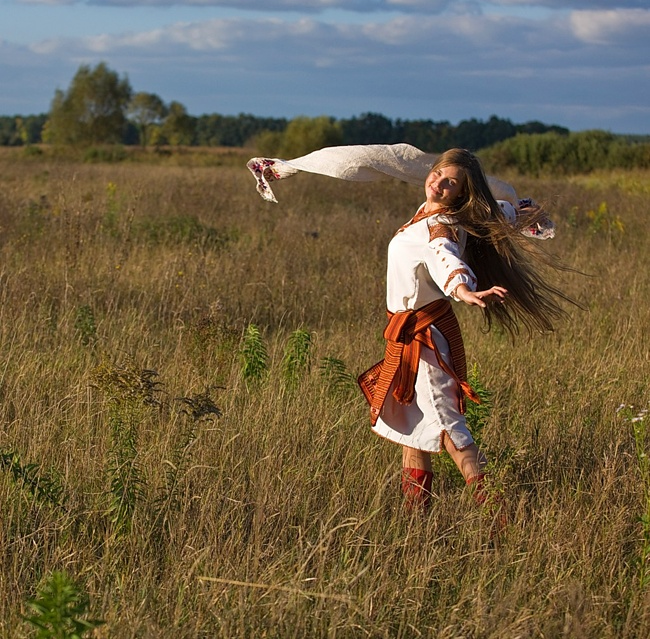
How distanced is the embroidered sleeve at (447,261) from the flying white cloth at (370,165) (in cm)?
46

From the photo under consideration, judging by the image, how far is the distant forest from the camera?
1457 inches

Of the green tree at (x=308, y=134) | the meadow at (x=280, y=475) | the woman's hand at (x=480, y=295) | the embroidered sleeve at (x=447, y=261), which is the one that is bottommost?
the meadow at (x=280, y=475)

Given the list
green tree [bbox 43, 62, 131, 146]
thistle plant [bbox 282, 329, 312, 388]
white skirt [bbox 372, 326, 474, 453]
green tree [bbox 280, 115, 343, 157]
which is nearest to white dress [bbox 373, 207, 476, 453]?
white skirt [bbox 372, 326, 474, 453]

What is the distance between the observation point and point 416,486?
3652mm

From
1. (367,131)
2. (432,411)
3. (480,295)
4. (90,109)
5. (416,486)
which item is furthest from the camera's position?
(90,109)

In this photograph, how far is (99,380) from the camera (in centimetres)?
404

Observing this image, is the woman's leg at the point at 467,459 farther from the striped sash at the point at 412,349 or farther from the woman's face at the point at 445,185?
the woman's face at the point at 445,185

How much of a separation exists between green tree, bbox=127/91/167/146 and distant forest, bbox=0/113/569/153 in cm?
64

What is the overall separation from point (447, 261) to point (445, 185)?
0.46 metres

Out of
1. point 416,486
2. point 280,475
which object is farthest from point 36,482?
point 416,486

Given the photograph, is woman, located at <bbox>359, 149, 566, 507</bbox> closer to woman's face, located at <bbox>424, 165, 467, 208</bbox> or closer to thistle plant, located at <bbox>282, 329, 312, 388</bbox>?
woman's face, located at <bbox>424, 165, 467, 208</bbox>

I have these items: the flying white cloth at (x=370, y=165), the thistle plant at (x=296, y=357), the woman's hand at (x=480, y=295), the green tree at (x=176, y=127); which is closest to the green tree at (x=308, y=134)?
the green tree at (x=176, y=127)

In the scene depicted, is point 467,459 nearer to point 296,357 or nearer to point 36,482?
point 36,482

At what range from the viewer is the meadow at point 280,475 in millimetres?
2859
